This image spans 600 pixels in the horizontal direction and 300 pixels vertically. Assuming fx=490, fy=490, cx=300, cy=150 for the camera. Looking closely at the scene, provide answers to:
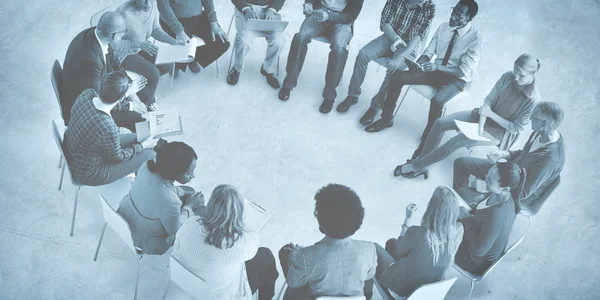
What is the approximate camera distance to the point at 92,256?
11.7ft

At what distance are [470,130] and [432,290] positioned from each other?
1750mm

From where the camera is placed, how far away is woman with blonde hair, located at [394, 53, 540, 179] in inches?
149

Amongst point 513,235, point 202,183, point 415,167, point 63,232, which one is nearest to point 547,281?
point 513,235

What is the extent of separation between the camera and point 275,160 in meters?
4.38

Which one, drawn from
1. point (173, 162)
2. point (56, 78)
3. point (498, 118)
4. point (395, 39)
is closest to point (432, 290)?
point (173, 162)

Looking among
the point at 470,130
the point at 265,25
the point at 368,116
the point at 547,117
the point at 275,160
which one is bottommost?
the point at 275,160

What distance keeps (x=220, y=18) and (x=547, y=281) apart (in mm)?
4162

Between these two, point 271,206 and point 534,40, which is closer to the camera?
point 271,206

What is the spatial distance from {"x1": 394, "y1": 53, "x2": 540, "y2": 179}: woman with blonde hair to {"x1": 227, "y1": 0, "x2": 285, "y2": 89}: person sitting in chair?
1656 mm

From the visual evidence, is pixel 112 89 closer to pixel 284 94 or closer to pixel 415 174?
pixel 284 94

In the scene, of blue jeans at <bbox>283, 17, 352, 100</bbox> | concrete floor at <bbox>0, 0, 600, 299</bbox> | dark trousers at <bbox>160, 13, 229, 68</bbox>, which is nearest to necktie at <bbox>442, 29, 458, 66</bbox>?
concrete floor at <bbox>0, 0, 600, 299</bbox>

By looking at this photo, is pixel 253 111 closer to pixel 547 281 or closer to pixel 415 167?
pixel 415 167

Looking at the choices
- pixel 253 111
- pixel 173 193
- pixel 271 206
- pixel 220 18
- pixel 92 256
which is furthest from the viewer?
pixel 220 18

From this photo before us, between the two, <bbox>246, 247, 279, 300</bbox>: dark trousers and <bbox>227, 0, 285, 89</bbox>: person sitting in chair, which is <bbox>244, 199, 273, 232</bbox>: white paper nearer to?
<bbox>246, 247, 279, 300</bbox>: dark trousers
